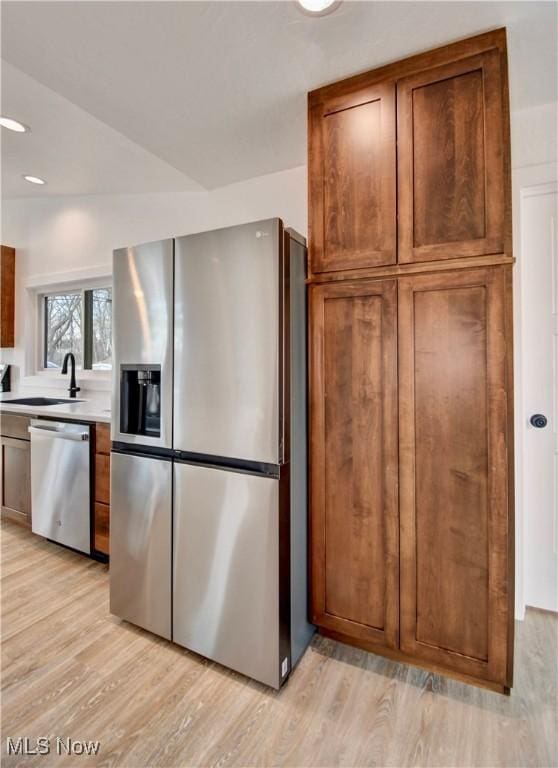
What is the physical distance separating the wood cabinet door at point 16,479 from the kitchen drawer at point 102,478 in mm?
759

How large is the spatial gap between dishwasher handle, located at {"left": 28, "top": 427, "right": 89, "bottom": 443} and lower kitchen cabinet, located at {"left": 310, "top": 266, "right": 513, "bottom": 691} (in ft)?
5.05

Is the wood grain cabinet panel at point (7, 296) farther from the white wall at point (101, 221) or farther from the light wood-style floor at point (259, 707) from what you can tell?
the light wood-style floor at point (259, 707)

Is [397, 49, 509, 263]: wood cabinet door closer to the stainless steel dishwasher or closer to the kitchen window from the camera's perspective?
the stainless steel dishwasher

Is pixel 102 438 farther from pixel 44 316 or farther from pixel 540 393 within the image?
pixel 540 393

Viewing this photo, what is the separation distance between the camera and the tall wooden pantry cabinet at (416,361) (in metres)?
1.44

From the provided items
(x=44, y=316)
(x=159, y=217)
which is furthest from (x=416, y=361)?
(x=44, y=316)

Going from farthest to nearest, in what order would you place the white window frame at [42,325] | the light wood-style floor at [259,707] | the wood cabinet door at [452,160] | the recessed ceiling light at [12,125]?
the white window frame at [42,325] < the recessed ceiling light at [12,125] < the wood cabinet door at [452,160] < the light wood-style floor at [259,707]

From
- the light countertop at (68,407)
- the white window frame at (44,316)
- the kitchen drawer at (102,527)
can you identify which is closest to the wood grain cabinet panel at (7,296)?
the white window frame at (44,316)

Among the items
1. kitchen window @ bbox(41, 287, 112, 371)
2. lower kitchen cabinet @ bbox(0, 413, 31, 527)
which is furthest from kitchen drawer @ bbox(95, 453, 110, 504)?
kitchen window @ bbox(41, 287, 112, 371)

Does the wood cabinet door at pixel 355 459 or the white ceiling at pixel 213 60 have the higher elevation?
the white ceiling at pixel 213 60

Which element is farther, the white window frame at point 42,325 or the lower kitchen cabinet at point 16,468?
the white window frame at point 42,325

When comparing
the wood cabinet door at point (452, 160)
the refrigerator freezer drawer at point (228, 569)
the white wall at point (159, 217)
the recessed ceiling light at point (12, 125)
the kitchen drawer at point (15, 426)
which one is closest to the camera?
the wood cabinet door at point (452, 160)

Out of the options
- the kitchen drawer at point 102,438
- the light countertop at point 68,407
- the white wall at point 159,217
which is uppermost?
the white wall at point 159,217

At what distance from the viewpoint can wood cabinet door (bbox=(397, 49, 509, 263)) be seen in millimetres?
1430
